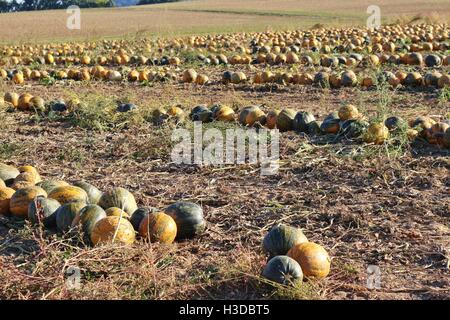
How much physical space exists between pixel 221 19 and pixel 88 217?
4622 cm

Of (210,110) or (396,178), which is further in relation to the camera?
(210,110)

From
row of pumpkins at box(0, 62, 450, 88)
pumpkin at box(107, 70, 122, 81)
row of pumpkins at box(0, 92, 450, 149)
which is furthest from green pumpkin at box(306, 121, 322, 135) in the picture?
pumpkin at box(107, 70, 122, 81)

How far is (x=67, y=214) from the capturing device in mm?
4648

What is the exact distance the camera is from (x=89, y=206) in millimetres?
4582

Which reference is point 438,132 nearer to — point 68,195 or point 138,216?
point 138,216

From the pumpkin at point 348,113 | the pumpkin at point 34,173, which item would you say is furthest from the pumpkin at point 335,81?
the pumpkin at point 34,173

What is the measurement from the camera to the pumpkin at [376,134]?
7.20 m

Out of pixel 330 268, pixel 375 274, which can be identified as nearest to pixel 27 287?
pixel 330 268

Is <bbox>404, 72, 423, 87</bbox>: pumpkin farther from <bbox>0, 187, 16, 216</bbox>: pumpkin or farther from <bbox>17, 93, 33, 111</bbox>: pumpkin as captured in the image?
<bbox>0, 187, 16, 216</bbox>: pumpkin

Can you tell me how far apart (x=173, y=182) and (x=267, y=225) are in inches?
64.8

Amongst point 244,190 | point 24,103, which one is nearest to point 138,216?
→ point 244,190

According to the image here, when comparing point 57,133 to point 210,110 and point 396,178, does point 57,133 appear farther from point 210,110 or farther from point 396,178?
point 396,178

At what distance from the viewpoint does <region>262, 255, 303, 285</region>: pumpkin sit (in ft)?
12.1

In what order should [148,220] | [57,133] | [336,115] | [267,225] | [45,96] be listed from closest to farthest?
[148,220] → [267,225] → [336,115] → [57,133] → [45,96]
